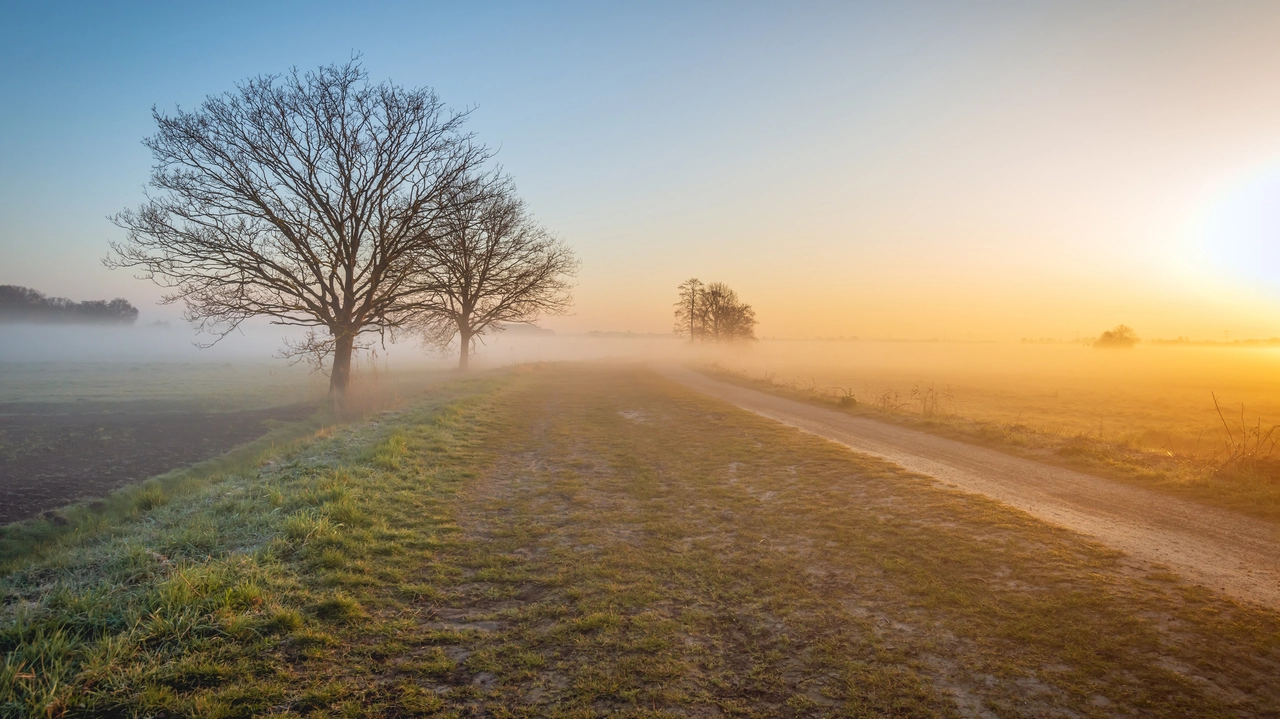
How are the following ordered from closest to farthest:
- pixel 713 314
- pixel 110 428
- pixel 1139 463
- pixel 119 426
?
pixel 1139 463
pixel 110 428
pixel 119 426
pixel 713 314

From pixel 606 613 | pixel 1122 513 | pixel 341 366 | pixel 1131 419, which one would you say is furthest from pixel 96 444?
pixel 1131 419

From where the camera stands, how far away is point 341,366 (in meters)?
19.7

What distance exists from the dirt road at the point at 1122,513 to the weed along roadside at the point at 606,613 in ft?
1.88

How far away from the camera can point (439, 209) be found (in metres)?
19.2

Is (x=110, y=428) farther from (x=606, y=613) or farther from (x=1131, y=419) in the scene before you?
(x=1131, y=419)

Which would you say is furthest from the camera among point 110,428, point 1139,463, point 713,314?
point 713,314

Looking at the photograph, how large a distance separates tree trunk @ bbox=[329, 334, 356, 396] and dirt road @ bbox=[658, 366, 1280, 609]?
1738cm

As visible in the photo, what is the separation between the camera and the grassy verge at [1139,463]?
7764 mm

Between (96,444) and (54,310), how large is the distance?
101062 millimetres

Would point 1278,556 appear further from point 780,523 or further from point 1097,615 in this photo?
point 780,523

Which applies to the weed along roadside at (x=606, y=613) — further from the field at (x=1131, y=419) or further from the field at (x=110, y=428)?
the field at (x=1131, y=419)

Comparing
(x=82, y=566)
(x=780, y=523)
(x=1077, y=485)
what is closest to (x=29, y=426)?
(x=82, y=566)

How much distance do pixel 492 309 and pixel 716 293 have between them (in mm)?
42970

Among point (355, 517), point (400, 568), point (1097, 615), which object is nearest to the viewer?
point (1097, 615)
